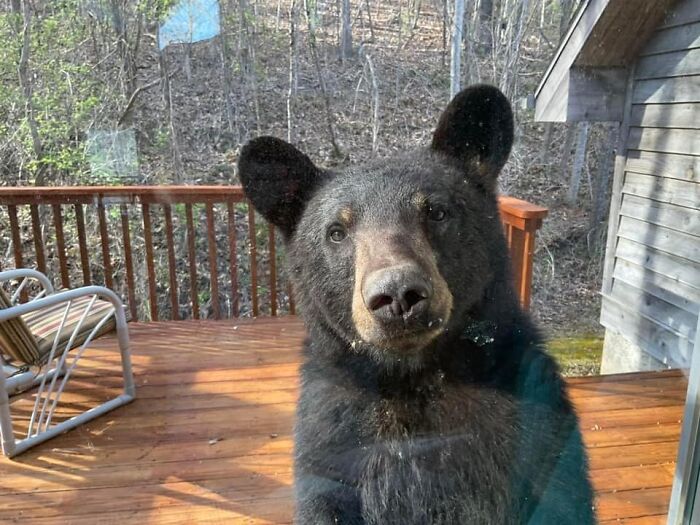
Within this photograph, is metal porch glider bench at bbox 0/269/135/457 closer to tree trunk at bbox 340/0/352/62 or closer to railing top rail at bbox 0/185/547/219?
railing top rail at bbox 0/185/547/219

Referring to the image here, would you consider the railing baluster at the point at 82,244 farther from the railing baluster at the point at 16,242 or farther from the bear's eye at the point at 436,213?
the bear's eye at the point at 436,213

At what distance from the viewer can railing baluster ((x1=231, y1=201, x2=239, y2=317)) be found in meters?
1.91

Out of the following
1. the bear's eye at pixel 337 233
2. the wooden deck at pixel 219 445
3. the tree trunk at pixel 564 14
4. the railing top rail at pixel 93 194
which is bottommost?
the wooden deck at pixel 219 445

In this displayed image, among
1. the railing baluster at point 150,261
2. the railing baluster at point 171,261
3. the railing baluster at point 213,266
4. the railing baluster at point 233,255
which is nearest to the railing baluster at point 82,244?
the railing baluster at point 150,261

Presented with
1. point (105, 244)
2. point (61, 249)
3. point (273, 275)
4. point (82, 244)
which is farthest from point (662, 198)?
point (61, 249)

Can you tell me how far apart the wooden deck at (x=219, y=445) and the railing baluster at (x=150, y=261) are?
0.85ft

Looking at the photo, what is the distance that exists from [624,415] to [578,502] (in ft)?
2.53

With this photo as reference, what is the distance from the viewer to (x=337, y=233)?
3.46 feet

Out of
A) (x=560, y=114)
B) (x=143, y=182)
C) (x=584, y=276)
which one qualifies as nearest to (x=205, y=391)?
(x=143, y=182)

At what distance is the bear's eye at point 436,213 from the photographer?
3.27 ft

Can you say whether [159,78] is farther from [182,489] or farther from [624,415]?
[624,415]

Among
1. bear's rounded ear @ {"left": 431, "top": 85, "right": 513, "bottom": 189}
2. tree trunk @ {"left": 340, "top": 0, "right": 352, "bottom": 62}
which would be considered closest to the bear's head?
bear's rounded ear @ {"left": 431, "top": 85, "right": 513, "bottom": 189}

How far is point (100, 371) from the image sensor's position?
2.38m

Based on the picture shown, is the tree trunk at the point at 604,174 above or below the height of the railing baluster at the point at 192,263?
above
